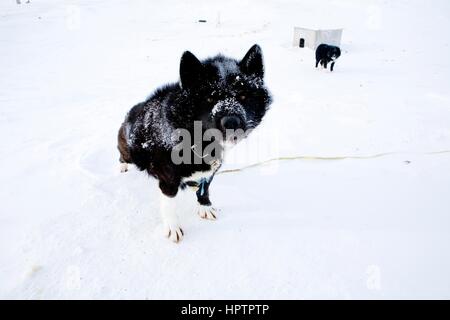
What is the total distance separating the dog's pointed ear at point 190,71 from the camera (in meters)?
1.96

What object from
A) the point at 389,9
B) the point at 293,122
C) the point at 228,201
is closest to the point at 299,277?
the point at 228,201

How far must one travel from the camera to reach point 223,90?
6.64 feet

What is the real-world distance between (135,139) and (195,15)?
736 inches

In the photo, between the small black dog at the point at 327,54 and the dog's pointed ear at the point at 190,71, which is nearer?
the dog's pointed ear at the point at 190,71

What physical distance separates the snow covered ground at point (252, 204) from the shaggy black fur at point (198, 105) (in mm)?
635

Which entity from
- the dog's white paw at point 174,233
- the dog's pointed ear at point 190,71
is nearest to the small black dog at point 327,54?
the dog's pointed ear at point 190,71

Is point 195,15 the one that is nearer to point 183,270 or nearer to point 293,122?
point 293,122

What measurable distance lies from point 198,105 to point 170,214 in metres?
1.01

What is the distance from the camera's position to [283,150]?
399cm

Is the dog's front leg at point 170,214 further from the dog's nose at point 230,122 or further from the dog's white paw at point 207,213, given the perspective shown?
the dog's nose at point 230,122

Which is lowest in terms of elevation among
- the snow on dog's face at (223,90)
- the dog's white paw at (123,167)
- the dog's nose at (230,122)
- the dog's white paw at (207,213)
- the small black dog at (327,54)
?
the dog's white paw at (207,213)

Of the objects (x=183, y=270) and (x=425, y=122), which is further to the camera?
(x=425, y=122)

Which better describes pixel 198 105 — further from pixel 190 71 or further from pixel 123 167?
pixel 123 167

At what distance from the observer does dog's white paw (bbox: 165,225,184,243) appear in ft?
8.31
